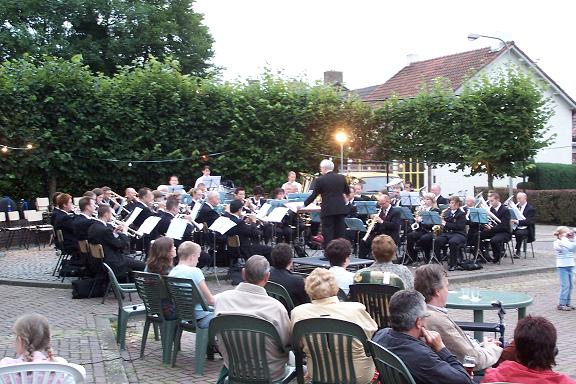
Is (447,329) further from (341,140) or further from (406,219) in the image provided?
(341,140)

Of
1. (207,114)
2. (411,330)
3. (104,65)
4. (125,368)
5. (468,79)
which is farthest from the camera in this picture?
(104,65)

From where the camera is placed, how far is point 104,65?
2977 centimetres

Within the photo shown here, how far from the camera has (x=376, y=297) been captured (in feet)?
20.5

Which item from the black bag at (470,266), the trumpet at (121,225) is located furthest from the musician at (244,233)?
the black bag at (470,266)

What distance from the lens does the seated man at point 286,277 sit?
21.8 ft

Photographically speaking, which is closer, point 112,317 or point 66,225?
point 112,317

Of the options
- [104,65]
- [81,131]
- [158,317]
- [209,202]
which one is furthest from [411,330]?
[104,65]

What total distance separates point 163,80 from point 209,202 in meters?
8.18

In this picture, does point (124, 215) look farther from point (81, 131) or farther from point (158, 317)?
point (158, 317)

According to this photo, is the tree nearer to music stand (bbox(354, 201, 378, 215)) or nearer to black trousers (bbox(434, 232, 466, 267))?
music stand (bbox(354, 201, 378, 215))

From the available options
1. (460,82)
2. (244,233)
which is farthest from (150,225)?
(460,82)

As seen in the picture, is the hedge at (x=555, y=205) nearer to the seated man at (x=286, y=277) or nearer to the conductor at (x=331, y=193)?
the conductor at (x=331, y=193)

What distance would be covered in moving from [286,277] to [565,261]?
5487 millimetres

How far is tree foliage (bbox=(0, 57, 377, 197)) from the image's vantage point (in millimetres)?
19531
